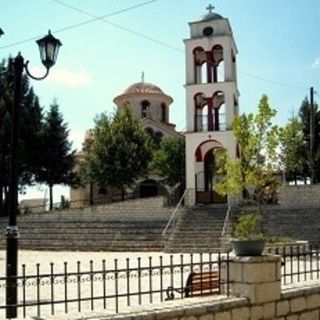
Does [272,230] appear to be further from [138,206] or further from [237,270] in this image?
Answer: [237,270]

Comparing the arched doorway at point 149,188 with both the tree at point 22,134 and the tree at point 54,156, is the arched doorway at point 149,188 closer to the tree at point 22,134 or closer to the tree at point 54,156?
the tree at point 54,156

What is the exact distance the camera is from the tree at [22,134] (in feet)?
120

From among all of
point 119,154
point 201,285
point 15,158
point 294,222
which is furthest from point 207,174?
point 15,158

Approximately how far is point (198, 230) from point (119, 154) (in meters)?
13.9

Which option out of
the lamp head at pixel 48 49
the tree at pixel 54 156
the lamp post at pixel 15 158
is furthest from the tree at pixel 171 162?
the lamp head at pixel 48 49

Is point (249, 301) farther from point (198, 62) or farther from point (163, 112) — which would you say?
point (163, 112)

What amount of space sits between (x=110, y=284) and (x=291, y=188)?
54.9 ft

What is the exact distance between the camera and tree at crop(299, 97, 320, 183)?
37.1 m

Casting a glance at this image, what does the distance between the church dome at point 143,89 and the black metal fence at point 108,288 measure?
33.1 metres

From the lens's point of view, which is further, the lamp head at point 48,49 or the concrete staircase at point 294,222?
the concrete staircase at point 294,222

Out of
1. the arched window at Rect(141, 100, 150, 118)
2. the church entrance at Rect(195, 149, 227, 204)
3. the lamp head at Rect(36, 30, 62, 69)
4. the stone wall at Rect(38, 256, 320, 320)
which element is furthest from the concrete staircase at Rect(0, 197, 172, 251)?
the arched window at Rect(141, 100, 150, 118)

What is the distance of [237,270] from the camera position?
8.02m

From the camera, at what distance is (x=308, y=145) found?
3891 cm

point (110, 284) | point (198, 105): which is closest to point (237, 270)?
point (110, 284)
